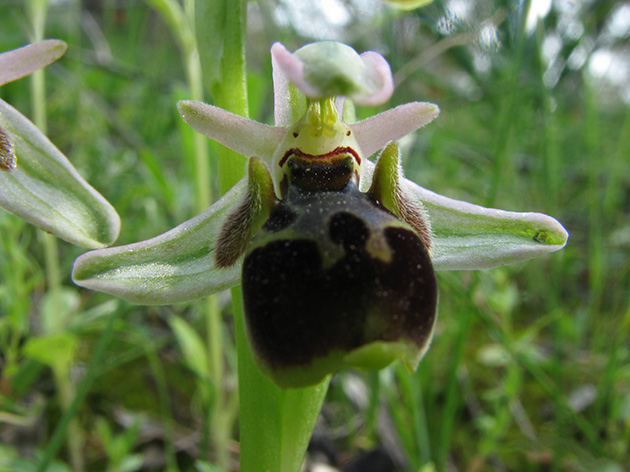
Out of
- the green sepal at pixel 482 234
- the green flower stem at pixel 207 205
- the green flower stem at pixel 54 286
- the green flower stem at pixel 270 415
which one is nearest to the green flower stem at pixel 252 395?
the green flower stem at pixel 270 415

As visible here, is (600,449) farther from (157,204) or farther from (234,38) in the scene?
(157,204)

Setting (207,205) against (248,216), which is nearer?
(248,216)

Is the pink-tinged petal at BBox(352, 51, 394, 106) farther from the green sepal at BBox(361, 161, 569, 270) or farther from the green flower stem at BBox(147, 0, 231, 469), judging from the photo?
the green flower stem at BBox(147, 0, 231, 469)

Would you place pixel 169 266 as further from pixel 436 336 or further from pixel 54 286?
pixel 436 336

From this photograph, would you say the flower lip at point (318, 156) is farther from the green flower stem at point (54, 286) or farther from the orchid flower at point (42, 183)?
the green flower stem at point (54, 286)

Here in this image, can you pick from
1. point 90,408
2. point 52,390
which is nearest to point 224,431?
point 90,408

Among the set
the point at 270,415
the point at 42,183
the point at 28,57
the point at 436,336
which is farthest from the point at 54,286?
the point at 436,336
